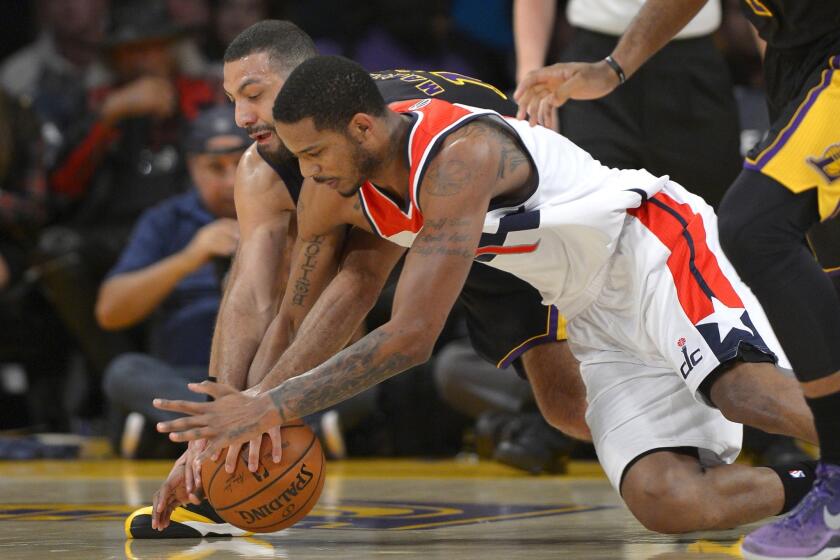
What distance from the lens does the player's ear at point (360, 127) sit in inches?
121

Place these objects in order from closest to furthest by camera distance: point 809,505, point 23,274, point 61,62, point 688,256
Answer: point 809,505
point 688,256
point 23,274
point 61,62

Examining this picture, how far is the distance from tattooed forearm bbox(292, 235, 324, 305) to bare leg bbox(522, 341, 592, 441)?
0.73m

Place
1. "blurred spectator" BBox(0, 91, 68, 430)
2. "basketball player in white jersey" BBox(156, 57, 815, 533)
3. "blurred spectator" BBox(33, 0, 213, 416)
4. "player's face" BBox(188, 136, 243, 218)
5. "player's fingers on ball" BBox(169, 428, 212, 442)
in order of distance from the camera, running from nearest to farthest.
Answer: "player's fingers on ball" BBox(169, 428, 212, 442)
"basketball player in white jersey" BBox(156, 57, 815, 533)
"player's face" BBox(188, 136, 243, 218)
"blurred spectator" BBox(0, 91, 68, 430)
"blurred spectator" BBox(33, 0, 213, 416)

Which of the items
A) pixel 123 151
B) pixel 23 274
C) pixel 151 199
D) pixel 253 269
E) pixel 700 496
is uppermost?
pixel 253 269

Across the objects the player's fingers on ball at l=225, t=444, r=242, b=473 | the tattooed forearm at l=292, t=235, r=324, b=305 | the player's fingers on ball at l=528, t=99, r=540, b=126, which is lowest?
the player's fingers on ball at l=225, t=444, r=242, b=473

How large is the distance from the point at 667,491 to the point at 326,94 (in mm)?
1208

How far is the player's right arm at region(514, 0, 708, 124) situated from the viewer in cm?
342

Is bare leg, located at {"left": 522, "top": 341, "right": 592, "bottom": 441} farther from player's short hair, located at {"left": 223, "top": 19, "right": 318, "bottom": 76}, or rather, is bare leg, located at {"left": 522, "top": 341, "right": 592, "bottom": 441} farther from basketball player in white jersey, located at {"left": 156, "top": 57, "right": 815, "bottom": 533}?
player's short hair, located at {"left": 223, "top": 19, "right": 318, "bottom": 76}

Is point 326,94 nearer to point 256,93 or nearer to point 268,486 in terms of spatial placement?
point 256,93

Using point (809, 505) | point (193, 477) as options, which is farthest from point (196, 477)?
point (809, 505)

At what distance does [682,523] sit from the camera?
3240 mm

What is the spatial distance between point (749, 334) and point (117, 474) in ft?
10.2

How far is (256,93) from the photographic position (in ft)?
12.2

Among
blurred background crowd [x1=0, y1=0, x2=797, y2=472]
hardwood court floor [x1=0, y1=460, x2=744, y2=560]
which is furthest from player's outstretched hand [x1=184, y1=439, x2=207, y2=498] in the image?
blurred background crowd [x1=0, y1=0, x2=797, y2=472]
